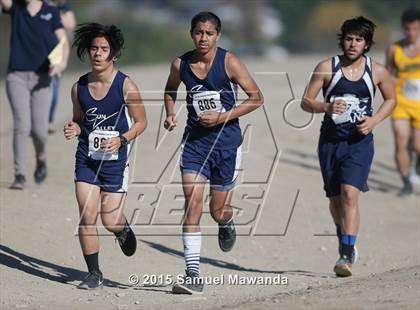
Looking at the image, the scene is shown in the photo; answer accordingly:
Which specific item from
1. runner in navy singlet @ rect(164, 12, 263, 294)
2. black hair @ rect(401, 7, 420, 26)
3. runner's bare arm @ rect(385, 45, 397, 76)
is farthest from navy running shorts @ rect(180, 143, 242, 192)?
runner's bare arm @ rect(385, 45, 397, 76)

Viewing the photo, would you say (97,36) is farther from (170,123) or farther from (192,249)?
(192,249)

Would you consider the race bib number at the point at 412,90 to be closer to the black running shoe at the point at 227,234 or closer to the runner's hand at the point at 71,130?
the black running shoe at the point at 227,234

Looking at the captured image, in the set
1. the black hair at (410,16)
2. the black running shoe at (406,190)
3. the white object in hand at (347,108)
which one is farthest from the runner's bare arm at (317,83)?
the black running shoe at (406,190)

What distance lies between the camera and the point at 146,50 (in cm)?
5281

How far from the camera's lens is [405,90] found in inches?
611

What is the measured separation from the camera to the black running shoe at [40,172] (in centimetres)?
1404

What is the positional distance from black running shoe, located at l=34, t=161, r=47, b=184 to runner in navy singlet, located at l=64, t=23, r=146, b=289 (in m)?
4.48

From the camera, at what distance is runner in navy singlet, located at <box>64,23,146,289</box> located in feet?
31.1

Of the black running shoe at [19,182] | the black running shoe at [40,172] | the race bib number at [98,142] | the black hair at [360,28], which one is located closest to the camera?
the race bib number at [98,142]

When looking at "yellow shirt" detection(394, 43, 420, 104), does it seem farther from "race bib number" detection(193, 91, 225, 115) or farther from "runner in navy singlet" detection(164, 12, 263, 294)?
"race bib number" detection(193, 91, 225, 115)

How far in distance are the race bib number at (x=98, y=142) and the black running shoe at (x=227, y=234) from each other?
1.78 meters

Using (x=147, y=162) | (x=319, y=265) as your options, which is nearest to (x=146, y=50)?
(x=147, y=162)

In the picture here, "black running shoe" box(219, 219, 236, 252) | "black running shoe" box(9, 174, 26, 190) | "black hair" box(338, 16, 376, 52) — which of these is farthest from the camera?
"black running shoe" box(9, 174, 26, 190)

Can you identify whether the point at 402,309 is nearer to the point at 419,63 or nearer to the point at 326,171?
the point at 326,171
